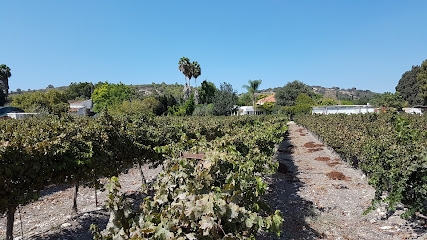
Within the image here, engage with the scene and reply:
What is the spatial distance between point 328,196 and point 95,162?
743cm

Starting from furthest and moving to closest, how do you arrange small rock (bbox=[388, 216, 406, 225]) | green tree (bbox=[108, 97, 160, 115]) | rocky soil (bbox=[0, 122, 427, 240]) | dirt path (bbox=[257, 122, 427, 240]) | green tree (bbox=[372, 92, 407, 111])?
green tree (bbox=[372, 92, 407, 111]) → green tree (bbox=[108, 97, 160, 115]) → small rock (bbox=[388, 216, 406, 225]) → rocky soil (bbox=[0, 122, 427, 240]) → dirt path (bbox=[257, 122, 427, 240])

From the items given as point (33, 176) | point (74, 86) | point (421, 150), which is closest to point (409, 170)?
point (421, 150)

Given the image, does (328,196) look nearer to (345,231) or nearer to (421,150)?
(345,231)

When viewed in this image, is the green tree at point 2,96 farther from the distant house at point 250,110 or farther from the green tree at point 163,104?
the distant house at point 250,110

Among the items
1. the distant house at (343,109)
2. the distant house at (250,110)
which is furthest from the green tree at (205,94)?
the distant house at (343,109)

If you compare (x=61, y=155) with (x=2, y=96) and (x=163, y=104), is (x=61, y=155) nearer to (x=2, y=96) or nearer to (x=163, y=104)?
(x=163, y=104)

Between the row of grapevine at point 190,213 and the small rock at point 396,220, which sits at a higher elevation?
the row of grapevine at point 190,213

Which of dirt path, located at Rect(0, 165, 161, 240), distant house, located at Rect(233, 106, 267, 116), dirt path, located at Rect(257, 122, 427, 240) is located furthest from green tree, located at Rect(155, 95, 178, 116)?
dirt path, located at Rect(0, 165, 161, 240)

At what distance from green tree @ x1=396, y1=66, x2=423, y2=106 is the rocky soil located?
76426 millimetres

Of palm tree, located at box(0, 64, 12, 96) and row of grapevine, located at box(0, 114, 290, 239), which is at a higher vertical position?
palm tree, located at box(0, 64, 12, 96)

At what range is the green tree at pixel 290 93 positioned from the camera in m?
80.2

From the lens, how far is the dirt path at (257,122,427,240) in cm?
650

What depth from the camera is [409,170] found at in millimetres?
5645

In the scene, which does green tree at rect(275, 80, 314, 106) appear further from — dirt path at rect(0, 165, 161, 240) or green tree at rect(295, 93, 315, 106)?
dirt path at rect(0, 165, 161, 240)
